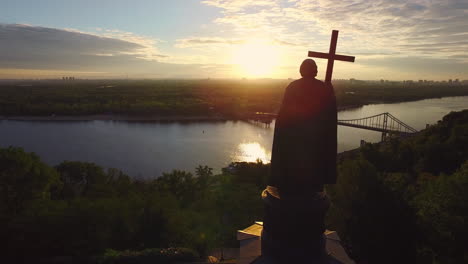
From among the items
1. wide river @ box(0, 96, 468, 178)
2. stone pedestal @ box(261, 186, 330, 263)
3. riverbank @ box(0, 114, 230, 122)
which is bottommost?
wide river @ box(0, 96, 468, 178)

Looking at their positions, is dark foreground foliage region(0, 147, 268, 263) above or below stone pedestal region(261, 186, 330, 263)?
below

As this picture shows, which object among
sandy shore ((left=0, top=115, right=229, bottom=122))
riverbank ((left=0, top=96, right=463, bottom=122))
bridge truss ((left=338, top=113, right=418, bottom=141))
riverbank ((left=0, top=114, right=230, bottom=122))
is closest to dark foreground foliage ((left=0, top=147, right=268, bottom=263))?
bridge truss ((left=338, top=113, right=418, bottom=141))

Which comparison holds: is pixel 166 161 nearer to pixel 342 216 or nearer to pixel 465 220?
pixel 342 216

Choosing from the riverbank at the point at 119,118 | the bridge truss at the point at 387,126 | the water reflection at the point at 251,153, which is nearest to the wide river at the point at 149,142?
the water reflection at the point at 251,153

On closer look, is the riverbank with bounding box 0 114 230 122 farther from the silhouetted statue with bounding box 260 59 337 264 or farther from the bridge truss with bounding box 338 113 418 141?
the silhouetted statue with bounding box 260 59 337 264

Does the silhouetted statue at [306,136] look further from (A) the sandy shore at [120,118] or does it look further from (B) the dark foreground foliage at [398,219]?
(A) the sandy shore at [120,118]

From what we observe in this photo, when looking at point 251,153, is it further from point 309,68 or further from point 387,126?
point 309,68

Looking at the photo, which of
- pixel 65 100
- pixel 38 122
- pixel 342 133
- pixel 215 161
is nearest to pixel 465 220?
pixel 215 161
